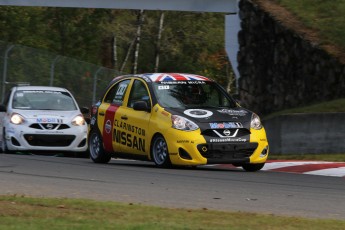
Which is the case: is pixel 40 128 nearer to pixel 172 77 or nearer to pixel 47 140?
pixel 47 140

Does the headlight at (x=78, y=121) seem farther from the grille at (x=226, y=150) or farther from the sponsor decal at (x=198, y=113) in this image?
the grille at (x=226, y=150)

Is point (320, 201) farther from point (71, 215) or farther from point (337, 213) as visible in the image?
point (71, 215)

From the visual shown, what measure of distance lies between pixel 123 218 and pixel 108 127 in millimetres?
8515

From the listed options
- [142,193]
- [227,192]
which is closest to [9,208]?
[142,193]

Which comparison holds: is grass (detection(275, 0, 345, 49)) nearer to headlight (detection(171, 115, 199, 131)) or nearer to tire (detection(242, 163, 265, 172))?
tire (detection(242, 163, 265, 172))

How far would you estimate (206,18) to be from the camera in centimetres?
5419

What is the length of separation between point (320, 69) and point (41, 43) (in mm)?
30753

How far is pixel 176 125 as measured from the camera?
1593 cm

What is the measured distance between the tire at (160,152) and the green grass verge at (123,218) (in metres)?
5.51

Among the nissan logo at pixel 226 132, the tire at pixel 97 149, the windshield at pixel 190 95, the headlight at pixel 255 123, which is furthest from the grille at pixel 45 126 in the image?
the nissan logo at pixel 226 132

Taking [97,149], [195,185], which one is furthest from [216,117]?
[97,149]

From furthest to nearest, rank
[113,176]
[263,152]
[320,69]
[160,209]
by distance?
[320,69]
[263,152]
[113,176]
[160,209]

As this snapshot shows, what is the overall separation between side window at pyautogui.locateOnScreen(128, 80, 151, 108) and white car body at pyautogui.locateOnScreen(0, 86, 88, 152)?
149 inches

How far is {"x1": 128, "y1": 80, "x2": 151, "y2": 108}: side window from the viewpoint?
1715 centimetres
